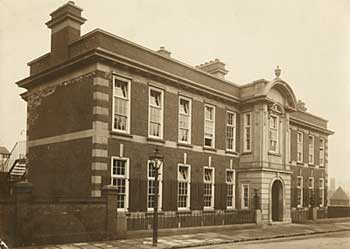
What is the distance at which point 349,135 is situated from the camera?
13930mm

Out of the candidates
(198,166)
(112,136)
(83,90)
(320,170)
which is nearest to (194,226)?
(198,166)

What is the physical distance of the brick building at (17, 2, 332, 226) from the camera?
17484mm

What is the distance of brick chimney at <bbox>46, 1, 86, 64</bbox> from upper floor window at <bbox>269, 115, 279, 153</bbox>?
12604mm

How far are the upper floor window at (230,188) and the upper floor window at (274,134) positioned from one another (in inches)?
114

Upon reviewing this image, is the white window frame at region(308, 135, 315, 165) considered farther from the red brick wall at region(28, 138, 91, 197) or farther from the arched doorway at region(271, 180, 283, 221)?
the red brick wall at region(28, 138, 91, 197)

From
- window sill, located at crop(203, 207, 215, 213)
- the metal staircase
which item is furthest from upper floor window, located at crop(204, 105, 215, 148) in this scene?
the metal staircase

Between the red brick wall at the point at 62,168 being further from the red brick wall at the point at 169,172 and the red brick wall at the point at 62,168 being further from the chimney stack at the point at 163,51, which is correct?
the chimney stack at the point at 163,51

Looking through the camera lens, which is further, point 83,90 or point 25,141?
point 25,141

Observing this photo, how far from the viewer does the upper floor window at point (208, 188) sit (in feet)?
73.3

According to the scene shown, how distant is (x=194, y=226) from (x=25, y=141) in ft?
33.3

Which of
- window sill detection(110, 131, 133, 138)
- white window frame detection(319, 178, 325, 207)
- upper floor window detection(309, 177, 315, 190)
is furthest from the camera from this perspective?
white window frame detection(319, 178, 325, 207)

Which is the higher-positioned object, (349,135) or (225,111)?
(225,111)

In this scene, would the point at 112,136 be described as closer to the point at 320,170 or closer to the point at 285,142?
the point at 285,142

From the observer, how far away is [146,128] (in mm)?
19109
